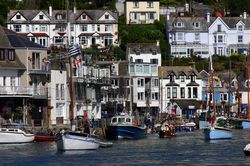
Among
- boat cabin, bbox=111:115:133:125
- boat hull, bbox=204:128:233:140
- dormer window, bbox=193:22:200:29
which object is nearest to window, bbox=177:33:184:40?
dormer window, bbox=193:22:200:29

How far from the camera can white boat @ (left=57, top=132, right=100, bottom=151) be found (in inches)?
3767

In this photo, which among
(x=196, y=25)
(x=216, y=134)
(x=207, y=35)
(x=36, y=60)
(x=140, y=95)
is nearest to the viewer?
(x=216, y=134)

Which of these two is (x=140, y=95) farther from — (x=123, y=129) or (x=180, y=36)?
(x=123, y=129)

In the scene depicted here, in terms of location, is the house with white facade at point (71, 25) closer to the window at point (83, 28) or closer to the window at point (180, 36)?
the window at point (83, 28)

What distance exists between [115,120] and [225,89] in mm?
66403

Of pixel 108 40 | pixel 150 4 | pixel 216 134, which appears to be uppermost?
pixel 150 4

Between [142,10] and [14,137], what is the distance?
295ft

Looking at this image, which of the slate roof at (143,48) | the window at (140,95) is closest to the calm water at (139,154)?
the window at (140,95)

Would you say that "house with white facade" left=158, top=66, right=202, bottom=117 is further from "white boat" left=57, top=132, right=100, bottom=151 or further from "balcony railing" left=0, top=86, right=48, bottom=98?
"white boat" left=57, top=132, right=100, bottom=151

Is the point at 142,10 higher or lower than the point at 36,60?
higher

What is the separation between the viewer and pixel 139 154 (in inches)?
3733

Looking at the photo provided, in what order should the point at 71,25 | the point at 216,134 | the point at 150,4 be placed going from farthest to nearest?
the point at 150,4
the point at 71,25
the point at 216,134

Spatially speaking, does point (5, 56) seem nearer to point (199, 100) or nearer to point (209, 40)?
point (199, 100)

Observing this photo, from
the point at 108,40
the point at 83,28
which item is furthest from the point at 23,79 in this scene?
the point at 83,28
